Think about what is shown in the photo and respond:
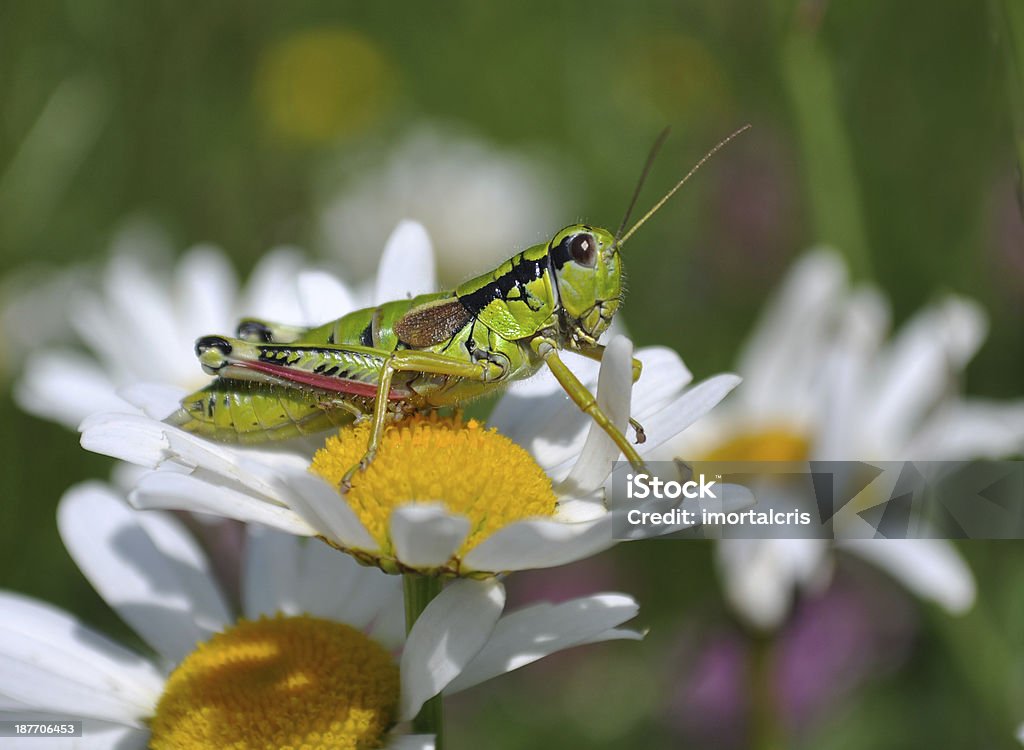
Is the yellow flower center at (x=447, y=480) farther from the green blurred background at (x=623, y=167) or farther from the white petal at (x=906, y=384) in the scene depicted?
the white petal at (x=906, y=384)

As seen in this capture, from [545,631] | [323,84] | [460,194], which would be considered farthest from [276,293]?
[323,84]

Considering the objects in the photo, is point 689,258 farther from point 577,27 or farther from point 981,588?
point 981,588

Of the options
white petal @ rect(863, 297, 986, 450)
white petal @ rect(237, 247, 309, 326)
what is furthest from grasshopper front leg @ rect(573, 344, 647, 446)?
white petal @ rect(863, 297, 986, 450)

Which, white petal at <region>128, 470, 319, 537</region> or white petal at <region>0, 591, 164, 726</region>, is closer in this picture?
white petal at <region>128, 470, 319, 537</region>

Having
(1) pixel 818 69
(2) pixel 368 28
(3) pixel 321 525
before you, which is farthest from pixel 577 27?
(3) pixel 321 525

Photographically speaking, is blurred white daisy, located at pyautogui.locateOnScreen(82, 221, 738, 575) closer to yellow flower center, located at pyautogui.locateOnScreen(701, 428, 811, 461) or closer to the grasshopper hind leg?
the grasshopper hind leg

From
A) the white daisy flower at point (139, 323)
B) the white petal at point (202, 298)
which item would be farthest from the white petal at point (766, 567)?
the white petal at point (202, 298)
